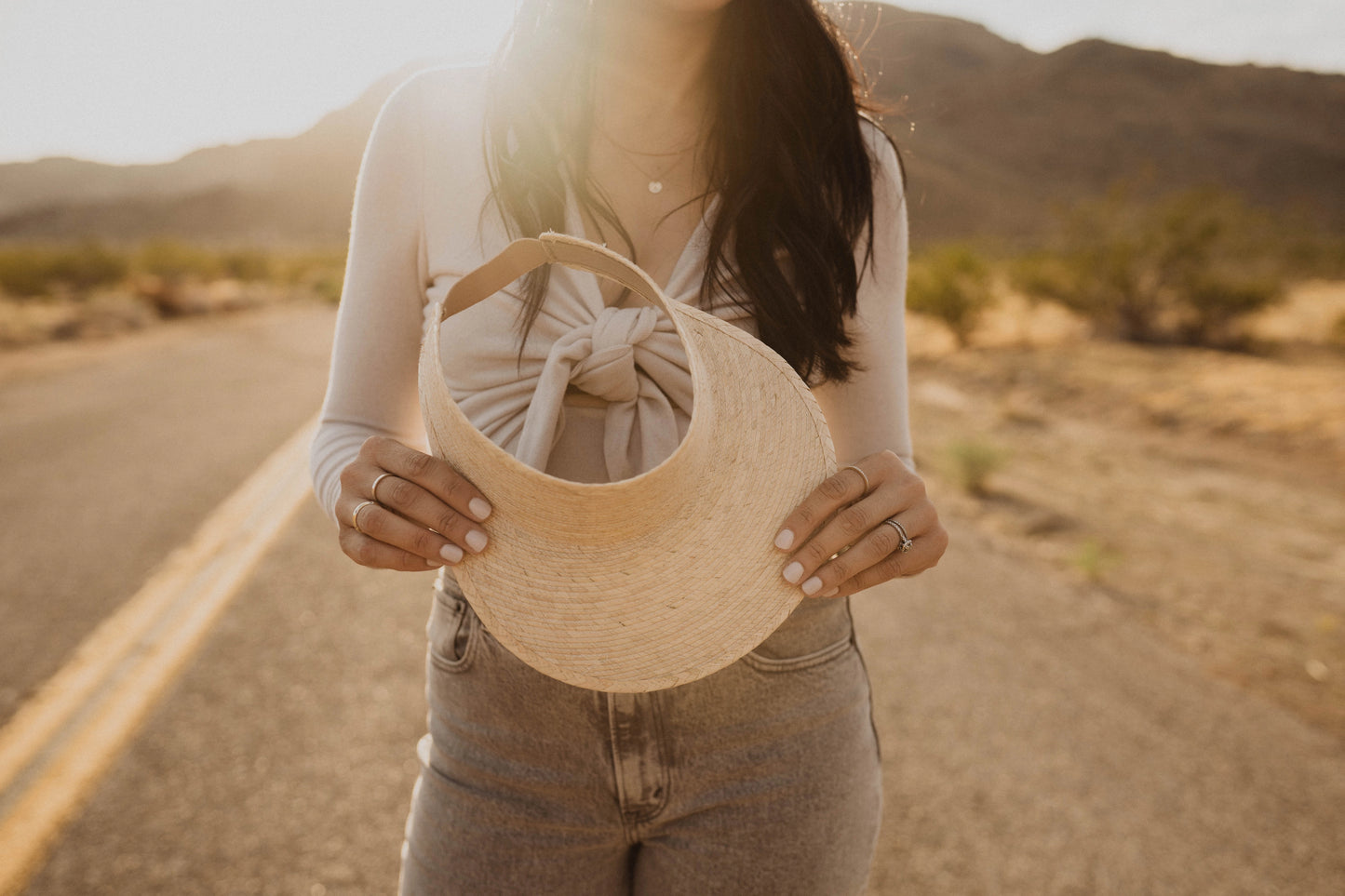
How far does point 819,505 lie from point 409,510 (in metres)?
0.47

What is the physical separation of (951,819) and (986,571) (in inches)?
78.9

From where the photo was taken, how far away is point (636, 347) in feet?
3.25

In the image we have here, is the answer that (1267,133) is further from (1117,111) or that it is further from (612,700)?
(612,700)

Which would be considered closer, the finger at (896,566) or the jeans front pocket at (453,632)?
the finger at (896,566)

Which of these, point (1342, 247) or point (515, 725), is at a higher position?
point (515, 725)

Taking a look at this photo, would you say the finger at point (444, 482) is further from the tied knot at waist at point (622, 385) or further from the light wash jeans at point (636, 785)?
the light wash jeans at point (636, 785)

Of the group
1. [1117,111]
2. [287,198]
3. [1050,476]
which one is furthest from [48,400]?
[287,198]

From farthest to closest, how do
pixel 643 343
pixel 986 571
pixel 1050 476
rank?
pixel 1050 476 → pixel 986 571 → pixel 643 343

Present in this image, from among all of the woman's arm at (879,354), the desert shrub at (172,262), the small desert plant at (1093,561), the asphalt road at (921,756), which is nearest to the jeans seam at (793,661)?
the woman's arm at (879,354)

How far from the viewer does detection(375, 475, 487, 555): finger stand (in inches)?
32.1

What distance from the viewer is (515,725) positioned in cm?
106

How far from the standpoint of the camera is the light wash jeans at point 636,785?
1.04 metres

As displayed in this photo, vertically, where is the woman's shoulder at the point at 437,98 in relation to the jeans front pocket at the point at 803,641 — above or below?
above

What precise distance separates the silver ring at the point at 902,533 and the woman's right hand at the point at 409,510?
0.49m
